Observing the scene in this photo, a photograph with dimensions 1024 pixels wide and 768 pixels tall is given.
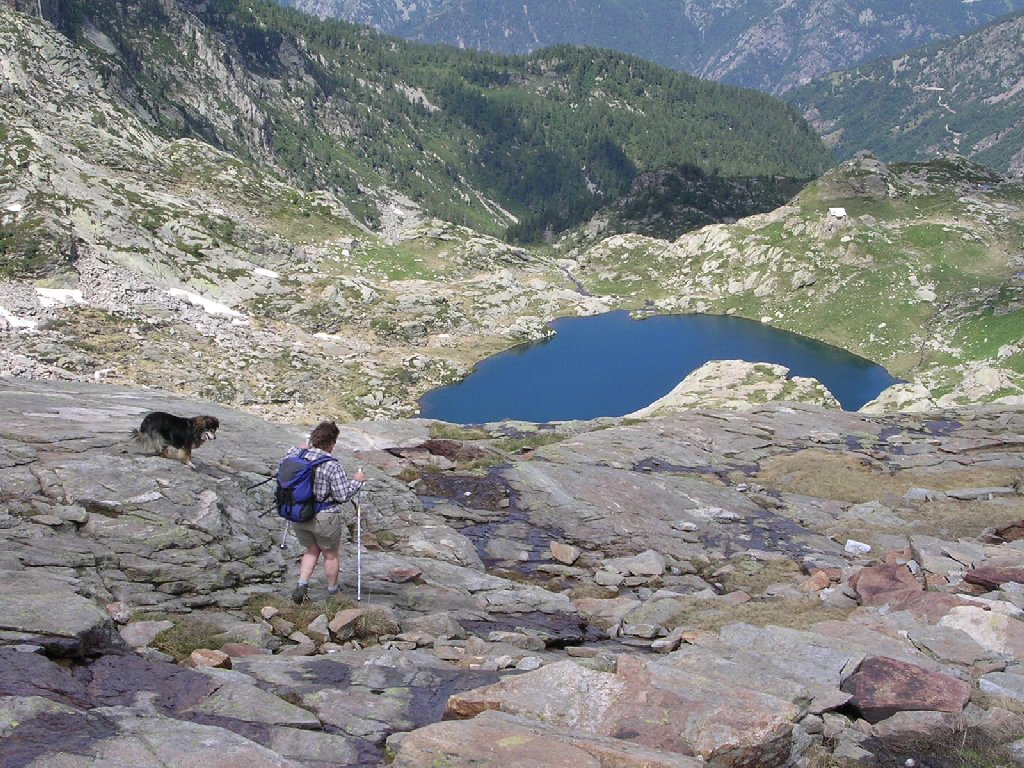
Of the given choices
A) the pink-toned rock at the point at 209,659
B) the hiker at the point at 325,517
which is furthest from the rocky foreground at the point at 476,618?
the hiker at the point at 325,517

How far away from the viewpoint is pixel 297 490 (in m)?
12.4

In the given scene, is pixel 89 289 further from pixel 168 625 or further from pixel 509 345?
pixel 168 625

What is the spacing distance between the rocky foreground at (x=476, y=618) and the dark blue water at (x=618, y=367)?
58.8m

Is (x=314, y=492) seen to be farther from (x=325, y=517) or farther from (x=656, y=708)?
(x=656, y=708)

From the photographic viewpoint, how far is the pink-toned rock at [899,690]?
9.41 m

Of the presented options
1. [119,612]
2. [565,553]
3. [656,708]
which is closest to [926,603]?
[565,553]

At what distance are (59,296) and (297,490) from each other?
75.3m

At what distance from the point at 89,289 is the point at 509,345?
55.5 m

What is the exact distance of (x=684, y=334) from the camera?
124m

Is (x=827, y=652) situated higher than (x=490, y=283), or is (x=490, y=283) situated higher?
(x=490, y=283)

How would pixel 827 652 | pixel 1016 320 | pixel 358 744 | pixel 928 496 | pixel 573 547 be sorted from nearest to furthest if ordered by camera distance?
pixel 358 744, pixel 827 652, pixel 573 547, pixel 928 496, pixel 1016 320

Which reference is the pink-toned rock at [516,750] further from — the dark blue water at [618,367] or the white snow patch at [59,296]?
the white snow patch at [59,296]

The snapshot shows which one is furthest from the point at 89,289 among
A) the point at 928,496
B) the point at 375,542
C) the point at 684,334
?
the point at 684,334

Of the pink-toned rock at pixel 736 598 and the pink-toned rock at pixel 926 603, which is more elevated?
the pink-toned rock at pixel 926 603
